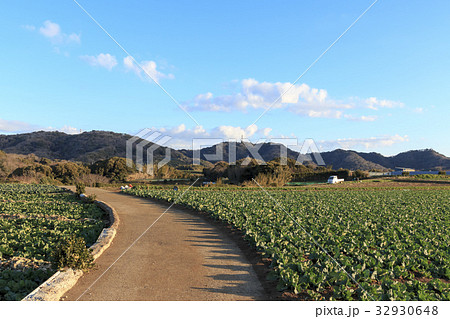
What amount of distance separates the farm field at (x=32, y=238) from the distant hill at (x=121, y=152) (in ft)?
213

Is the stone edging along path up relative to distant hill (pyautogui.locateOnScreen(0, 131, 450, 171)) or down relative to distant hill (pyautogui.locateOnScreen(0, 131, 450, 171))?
down

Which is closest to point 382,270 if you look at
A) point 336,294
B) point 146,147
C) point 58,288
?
point 336,294

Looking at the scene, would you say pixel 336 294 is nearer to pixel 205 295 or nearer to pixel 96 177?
pixel 205 295

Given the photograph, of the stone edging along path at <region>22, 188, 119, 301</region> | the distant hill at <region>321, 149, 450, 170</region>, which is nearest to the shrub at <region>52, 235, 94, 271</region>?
the stone edging along path at <region>22, 188, 119, 301</region>

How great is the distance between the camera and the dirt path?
17.6 feet

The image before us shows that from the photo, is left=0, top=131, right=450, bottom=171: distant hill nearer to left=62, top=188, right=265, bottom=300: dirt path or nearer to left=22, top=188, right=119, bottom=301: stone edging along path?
left=62, top=188, right=265, bottom=300: dirt path

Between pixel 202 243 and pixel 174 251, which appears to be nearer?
pixel 174 251

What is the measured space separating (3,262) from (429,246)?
1116 centimetres

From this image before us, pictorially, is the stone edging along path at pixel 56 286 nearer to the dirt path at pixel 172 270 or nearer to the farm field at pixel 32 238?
the dirt path at pixel 172 270

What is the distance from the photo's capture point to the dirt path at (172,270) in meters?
5.36

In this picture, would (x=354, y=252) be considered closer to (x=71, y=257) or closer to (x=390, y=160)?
(x=71, y=257)

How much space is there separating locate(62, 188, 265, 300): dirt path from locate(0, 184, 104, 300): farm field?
972 mm

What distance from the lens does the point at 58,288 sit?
520 cm

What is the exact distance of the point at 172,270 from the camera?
6562 mm
